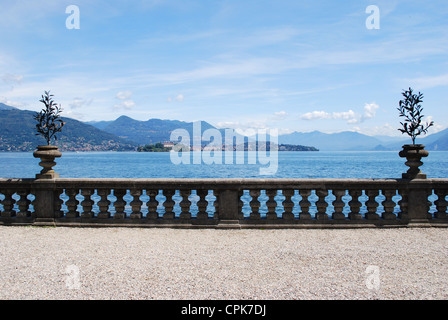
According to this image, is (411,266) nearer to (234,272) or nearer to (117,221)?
(234,272)

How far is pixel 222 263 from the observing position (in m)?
6.29

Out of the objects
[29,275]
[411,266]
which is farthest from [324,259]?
[29,275]

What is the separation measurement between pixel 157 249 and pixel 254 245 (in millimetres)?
1986

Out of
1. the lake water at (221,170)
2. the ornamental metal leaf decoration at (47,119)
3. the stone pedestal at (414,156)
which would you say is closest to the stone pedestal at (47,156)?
the ornamental metal leaf decoration at (47,119)

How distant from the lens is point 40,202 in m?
9.17

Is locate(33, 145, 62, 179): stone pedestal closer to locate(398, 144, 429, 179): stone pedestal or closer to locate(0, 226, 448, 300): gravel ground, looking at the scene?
locate(0, 226, 448, 300): gravel ground

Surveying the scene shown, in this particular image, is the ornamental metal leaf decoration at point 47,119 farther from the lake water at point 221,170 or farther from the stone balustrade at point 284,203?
the lake water at point 221,170

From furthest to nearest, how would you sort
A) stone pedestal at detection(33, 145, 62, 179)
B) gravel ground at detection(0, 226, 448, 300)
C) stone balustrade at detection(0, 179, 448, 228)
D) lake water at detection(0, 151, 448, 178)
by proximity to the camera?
lake water at detection(0, 151, 448, 178)
stone pedestal at detection(33, 145, 62, 179)
stone balustrade at detection(0, 179, 448, 228)
gravel ground at detection(0, 226, 448, 300)

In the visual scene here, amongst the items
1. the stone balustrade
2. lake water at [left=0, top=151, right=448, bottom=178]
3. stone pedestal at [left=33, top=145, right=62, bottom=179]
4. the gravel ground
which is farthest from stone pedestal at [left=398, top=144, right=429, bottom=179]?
lake water at [left=0, top=151, right=448, bottom=178]

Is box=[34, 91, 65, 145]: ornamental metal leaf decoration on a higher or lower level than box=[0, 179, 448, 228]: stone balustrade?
higher

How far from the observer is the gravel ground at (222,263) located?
5098mm

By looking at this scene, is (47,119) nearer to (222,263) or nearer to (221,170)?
(222,263)

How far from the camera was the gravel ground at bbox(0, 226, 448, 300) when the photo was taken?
510 cm
